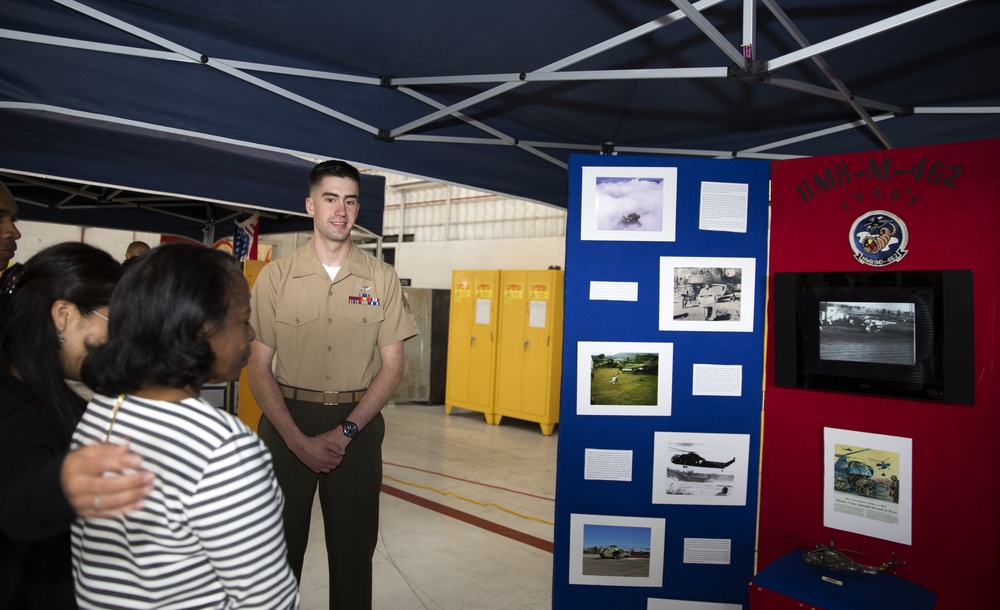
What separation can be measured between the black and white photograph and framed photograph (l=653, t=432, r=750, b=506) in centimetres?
47

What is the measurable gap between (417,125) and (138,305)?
2223mm

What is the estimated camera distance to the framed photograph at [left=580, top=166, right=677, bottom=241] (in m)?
2.25

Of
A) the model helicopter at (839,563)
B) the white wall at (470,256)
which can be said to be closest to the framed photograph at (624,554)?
the model helicopter at (839,563)

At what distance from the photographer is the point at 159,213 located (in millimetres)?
6152

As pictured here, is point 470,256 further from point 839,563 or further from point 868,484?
point 839,563

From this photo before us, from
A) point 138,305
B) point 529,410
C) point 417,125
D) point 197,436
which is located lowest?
point 529,410

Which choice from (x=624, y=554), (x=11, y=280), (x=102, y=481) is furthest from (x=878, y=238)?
(x=11, y=280)

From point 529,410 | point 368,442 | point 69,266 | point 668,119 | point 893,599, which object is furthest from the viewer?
point 529,410

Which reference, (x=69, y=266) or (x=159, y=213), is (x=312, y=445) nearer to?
(x=69, y=266)

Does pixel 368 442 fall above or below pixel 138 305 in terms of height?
below

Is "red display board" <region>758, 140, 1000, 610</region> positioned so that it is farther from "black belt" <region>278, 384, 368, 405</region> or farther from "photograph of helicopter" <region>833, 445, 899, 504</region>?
"black belt" <region>278, 384, 368, 405</region>

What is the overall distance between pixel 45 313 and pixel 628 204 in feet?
5.79

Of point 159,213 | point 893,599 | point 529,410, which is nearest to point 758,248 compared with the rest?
point 893,599

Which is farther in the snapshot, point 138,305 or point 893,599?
point 893,599
